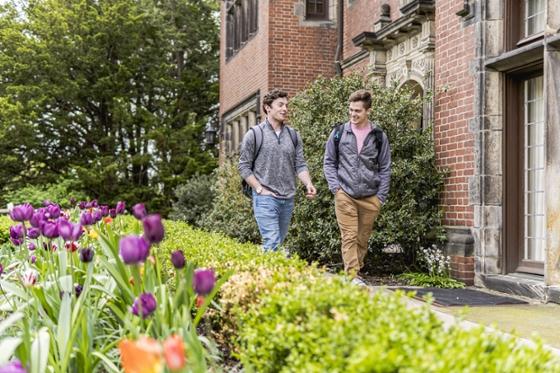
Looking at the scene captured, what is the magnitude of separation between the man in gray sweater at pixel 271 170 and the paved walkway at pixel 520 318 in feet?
4.11

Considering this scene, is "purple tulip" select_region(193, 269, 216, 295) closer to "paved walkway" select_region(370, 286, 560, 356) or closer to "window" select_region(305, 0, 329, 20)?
"paved walkway" select_region(370, 286, 560, 356)

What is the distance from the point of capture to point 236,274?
4.46 meters

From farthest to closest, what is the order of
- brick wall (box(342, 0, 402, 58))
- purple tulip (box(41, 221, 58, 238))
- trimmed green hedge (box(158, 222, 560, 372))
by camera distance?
brick wall (box(342, 0, 402, 58)), purple tulip (box(41, 221, 58, 238)), trimmed green hedge (box(158, 222, 560, 372))

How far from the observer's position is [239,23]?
820 inches

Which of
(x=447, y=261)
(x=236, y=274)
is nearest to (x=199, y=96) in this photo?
(x=447, y=261)

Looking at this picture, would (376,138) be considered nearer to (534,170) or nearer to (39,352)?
(534,170)

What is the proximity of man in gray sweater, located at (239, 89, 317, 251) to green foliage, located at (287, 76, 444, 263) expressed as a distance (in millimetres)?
2448

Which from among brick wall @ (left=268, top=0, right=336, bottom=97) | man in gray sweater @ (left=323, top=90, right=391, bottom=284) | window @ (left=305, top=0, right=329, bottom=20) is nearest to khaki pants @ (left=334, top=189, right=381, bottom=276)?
man in gray sweater @ (left=323, top=90, right=391, bottom=284)

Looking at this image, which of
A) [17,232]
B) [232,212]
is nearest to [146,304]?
[17,232]

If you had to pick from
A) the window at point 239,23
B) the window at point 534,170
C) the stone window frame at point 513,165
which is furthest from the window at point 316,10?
the window at point 534,170

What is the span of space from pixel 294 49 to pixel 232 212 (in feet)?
14.1

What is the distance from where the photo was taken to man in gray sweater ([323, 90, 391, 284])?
24.6 feet

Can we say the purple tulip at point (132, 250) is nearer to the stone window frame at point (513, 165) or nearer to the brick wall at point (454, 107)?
the stone window frame at point (513, 165)

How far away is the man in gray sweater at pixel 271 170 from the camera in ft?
23.5
